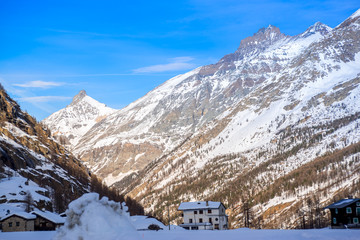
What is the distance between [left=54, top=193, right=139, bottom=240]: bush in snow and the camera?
23422mm

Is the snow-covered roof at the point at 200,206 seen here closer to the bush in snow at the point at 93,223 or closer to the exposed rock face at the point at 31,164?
the exposed rock face at the point at 31,164

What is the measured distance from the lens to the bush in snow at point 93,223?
23422mm

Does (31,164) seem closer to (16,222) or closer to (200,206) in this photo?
(200,206)

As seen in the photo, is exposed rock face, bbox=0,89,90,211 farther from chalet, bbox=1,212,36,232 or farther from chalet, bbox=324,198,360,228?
chalet, bbox=324,198,360,228

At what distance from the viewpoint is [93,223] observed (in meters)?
23.7

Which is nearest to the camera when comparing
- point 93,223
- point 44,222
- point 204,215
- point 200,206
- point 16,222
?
point 93,223

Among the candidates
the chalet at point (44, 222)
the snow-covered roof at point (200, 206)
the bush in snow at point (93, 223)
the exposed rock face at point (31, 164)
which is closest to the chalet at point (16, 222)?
the chalet at point (44, 222)

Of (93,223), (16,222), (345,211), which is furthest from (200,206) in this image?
(93,223)

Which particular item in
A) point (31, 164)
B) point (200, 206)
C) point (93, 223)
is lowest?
point (200, 206)

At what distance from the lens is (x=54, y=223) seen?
88.0 m

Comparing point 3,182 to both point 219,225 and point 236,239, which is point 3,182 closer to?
point 219,225

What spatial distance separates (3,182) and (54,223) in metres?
45.5

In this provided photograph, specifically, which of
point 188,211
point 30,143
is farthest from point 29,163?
point 188,211

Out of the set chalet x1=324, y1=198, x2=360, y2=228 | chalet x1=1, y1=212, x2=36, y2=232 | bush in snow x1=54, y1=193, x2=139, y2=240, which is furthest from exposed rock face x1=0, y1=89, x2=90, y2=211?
bush in snow x1=54, y1=193, x2=139, y2=240
